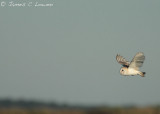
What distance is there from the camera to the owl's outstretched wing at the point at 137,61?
687 cm

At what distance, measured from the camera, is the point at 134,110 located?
6.82m

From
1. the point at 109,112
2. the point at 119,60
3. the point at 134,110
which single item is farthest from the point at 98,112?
the point at 119,60

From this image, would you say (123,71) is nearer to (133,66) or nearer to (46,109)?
(133,66)

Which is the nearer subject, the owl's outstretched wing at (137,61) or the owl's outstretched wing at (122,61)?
the owl's outstretched wing at (137,61)

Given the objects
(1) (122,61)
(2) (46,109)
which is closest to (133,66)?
(1) (122,61)

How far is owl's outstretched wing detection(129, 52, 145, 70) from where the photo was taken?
270 inches

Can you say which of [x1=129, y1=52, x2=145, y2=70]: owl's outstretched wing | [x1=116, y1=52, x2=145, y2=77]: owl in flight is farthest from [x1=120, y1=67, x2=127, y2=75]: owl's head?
[x1=129, y1=52, x2=145, y2=70]: owl's outstretched wing

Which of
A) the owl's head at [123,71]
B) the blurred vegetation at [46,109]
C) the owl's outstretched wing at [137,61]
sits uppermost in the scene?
the owl's outstretched wing at [137,61]

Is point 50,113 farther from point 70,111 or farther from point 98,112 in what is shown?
point 98,112

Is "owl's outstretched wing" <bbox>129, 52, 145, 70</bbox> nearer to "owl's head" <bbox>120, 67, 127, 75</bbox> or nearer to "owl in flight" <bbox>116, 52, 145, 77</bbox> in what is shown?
"owl in flight" <bbox>116, 52, 145, 77</bbox>

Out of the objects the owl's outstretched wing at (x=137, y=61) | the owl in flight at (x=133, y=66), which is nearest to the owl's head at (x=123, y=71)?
the owl in flight at (x=133, y=66)

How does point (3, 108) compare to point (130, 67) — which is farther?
Result: point (130, 67)

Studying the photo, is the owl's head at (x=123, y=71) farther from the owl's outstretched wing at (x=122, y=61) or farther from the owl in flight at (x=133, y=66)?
the owl's outstretched wing at (x=122, y=61)

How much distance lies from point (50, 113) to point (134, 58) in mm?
1919
